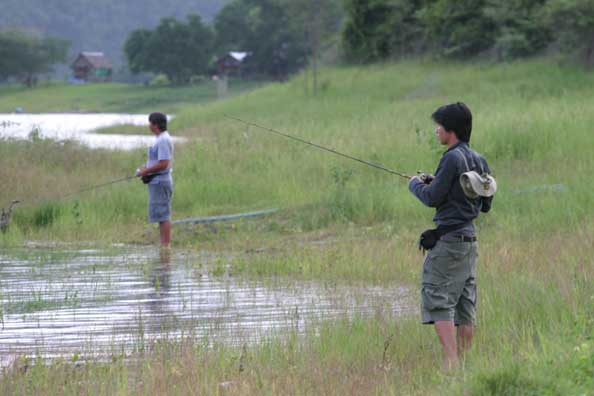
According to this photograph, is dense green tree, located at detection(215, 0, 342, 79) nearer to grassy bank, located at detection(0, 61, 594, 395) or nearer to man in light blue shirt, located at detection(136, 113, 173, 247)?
grassy bank, located at detection(0, 61, 594, 395)

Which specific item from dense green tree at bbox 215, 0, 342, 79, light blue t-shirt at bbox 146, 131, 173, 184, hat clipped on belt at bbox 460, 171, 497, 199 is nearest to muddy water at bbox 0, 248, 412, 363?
light blue t-shirt at bbox 146, 131, 173, 184

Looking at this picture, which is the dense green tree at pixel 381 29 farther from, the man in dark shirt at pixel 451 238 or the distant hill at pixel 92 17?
the distant hill at pixel 92 17

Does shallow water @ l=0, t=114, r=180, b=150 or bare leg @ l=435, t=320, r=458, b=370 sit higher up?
shallow water @ l=0, t=114, r=180, b=150

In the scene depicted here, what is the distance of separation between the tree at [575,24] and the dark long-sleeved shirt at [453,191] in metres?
24.8

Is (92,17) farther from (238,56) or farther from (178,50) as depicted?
(238,56)

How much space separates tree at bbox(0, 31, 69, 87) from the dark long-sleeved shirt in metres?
97.0

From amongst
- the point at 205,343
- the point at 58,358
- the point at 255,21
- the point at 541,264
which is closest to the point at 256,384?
the point at 205,343

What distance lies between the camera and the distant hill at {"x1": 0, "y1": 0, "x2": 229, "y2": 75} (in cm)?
15288

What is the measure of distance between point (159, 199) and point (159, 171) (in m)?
0.33

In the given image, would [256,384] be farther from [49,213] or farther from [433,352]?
[49,213]

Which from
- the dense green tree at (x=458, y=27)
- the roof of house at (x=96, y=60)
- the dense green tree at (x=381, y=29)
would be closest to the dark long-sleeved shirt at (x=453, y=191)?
the dense green tree at (x=458, y=27)

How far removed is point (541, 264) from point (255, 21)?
83.3 metres

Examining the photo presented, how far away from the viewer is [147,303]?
339 inches

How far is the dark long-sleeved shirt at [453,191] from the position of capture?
18.6 feet
